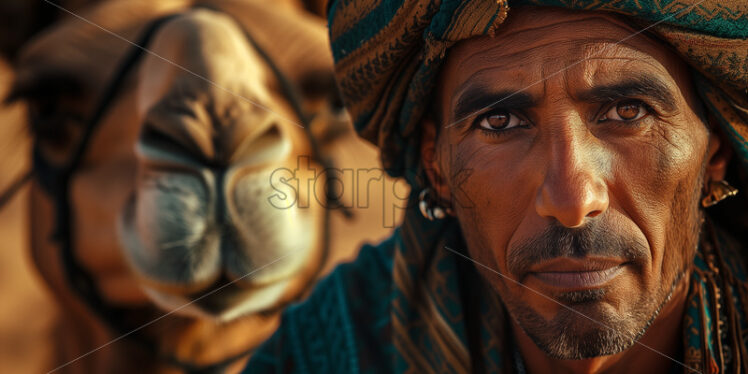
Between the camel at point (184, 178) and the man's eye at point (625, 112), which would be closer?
the man's eye at point (625, 112)

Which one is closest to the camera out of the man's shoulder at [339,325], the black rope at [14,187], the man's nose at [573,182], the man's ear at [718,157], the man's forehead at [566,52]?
the man's nose at [573,182]

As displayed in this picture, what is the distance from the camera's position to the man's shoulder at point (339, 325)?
2121 mm

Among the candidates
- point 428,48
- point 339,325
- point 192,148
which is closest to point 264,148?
point 192,148

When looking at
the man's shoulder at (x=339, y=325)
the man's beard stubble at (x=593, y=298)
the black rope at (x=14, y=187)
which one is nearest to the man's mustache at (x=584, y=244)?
the man's beard stubble at (x=593, y=298)

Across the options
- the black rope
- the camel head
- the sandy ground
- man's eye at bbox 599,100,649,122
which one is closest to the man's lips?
man's eye at bbox 599,100,649,122

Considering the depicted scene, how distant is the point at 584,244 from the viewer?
1.59 meters

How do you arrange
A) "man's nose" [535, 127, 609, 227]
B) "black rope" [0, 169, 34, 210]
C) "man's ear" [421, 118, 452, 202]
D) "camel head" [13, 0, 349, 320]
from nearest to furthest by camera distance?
"man's nose" [535, 127, 609, 227] < "man's ear" [421, 118, 452, 202] < "camel head" [13, 0, 349, 320] < "black rope" [0, 169, 34, 210]

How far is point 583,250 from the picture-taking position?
1.59m

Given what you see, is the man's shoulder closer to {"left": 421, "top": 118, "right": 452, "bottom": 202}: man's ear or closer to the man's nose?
{"left": 421, "top": 118, "right": 452, "bottom": 202}: man's ear

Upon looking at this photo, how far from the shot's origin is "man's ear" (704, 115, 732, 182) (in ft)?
6.06

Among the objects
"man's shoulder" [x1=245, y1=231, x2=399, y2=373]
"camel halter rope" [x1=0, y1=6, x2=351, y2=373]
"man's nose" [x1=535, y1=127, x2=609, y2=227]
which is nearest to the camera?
"man's nose" [x1=535, y1=127, x2=609, y2=227]

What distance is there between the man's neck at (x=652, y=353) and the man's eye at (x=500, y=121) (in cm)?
50

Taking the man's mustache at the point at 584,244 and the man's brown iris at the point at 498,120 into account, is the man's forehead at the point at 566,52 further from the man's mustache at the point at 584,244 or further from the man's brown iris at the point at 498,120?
the man's mustache at the point at 584,244

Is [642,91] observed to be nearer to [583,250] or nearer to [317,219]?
[583,250]
